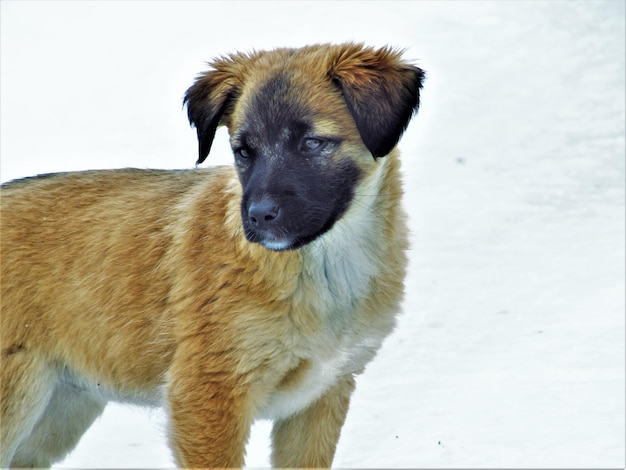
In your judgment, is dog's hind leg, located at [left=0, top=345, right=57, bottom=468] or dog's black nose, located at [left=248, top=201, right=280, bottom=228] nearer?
dog's black nose, located at [left=248, top=201, right=280, bottom=228]

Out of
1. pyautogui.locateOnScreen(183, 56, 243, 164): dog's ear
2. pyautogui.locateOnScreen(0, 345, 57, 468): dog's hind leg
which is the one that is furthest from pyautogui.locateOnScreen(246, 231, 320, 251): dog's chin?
pyautogui.locateOnScreen(0, 345, 57, 468): dog's hind leg

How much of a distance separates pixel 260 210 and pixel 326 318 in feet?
2.27

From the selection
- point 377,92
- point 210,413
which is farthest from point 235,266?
point 377,92

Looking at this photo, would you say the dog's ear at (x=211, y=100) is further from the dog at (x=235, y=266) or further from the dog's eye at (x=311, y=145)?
the dog's eye at (x=311, y=145)

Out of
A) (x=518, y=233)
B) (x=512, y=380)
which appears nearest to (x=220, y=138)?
(x=518, y=233)

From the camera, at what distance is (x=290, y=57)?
507cm

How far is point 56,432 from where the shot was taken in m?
5.96

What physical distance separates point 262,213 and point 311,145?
1.28 feet

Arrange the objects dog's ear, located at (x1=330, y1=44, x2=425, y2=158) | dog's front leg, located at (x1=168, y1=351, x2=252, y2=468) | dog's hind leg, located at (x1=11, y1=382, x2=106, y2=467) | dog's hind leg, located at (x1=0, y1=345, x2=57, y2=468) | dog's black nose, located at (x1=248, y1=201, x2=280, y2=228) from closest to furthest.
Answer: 1. dog's black nose, located at (x1=248, y1=201, x2=280, y2=228)
2. dog's ear, located at (x1=330, y1=44, x2=425, y2=158)
3. dog's front leg, located at (x1=168, y1=351, x2=252, y2=468)
4. dog's hind leg, located at (x1=0, y1=345, x2=57, y2=468)
5. dog's hind leg, located at (x1=11, y1=382, x2=106, y2=467)

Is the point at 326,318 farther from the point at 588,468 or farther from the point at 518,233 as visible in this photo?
the point at 518,233

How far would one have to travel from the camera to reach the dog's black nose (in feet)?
15.1

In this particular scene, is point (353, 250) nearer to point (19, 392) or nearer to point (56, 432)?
point (19, 392)

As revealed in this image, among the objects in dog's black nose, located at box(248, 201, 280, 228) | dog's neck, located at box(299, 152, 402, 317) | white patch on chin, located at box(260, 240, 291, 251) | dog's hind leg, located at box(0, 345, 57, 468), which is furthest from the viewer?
dog's hind leg, located at box(0, 345, 57, 468)

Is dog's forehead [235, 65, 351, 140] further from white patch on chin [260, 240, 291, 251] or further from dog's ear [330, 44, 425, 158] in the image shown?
white patch on chin [260, 240, 291, 251]
